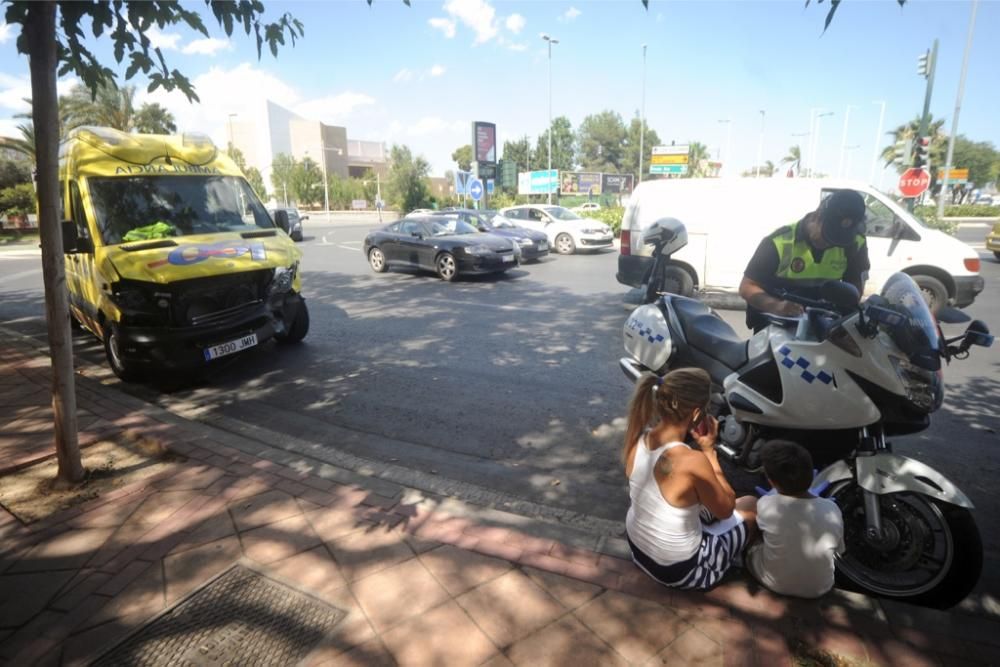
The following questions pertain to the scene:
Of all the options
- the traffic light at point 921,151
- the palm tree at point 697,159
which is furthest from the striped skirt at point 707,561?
the palm tree at point 697,159

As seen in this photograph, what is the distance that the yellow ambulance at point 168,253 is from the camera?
5168 mm

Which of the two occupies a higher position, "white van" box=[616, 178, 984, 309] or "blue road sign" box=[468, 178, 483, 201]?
"blue road sign" box=[468, 178, 483, 201]

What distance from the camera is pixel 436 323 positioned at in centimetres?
852

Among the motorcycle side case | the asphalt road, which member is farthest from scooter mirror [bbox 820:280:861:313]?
the asphalt road

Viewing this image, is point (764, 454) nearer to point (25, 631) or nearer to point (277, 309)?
point (25, 631)

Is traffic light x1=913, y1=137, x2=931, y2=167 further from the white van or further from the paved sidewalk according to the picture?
the paved sidewalk

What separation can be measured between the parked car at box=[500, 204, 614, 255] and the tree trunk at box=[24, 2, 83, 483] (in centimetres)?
1539

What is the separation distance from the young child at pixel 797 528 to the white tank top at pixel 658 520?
38 centimetres

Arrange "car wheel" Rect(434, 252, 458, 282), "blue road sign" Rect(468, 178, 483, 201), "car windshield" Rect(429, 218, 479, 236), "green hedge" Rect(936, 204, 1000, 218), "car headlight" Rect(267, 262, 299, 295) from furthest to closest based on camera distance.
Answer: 1. "green hedge" Rect(936, 204, 1000, 218)
2. "blue road sign" Rect(468, 178, 483, 201)
3. "car windshield" Rect(429, 218, 479, 236)
4. "car wheel" Rect(434, 252, 458, 282)
5. "car headlight" Rect(267, 262, 299, 295)

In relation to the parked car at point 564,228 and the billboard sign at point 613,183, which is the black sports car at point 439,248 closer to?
the parked car at point 564,228

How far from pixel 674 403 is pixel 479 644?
1324 millimetres

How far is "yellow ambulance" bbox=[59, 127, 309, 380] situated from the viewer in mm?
5168

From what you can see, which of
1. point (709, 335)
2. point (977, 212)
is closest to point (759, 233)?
point (709, 335)

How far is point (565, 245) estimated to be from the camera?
711 inches
